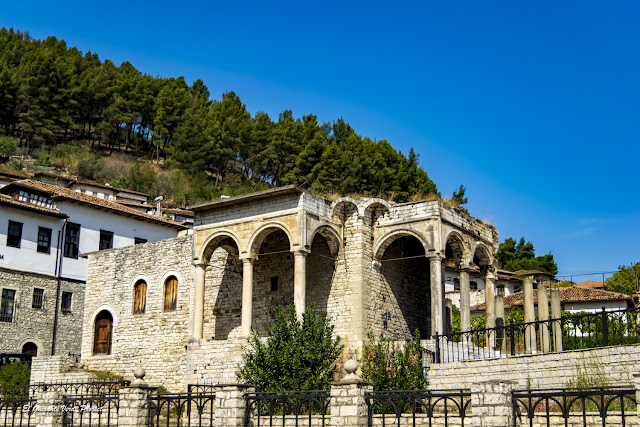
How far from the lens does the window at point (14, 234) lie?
1187 inches

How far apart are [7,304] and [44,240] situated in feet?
11.1

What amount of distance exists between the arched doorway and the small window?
214 centimetres

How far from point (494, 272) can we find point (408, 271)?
9.80 ft

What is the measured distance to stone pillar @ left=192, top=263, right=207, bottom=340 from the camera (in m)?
23.1

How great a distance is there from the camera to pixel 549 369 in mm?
16047

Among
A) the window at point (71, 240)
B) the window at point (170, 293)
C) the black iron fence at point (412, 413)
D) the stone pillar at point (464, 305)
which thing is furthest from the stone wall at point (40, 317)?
the black iron fence at point (412, 413)

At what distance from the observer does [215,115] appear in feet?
202

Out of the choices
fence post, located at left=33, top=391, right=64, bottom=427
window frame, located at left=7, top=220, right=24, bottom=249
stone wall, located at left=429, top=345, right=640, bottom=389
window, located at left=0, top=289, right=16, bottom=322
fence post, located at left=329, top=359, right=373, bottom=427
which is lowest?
fence post, located at left=33, top=391, right=64, bottom=427

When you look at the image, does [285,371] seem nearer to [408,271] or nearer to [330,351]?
[330,351]

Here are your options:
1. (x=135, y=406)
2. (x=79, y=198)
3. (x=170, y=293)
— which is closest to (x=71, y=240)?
(x=79, y=198)

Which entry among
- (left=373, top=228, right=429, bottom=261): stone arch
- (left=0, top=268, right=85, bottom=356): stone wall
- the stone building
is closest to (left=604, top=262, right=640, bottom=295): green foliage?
the stone building

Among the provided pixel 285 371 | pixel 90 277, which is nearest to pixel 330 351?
pixel 285 371

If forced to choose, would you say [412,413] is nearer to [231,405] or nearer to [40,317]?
[231,405]

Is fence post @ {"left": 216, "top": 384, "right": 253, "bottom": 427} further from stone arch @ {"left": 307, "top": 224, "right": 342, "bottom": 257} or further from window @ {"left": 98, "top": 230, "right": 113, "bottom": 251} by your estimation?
window @ {"left": 98, "top": 230, "right": 113, "bottom": 251}
